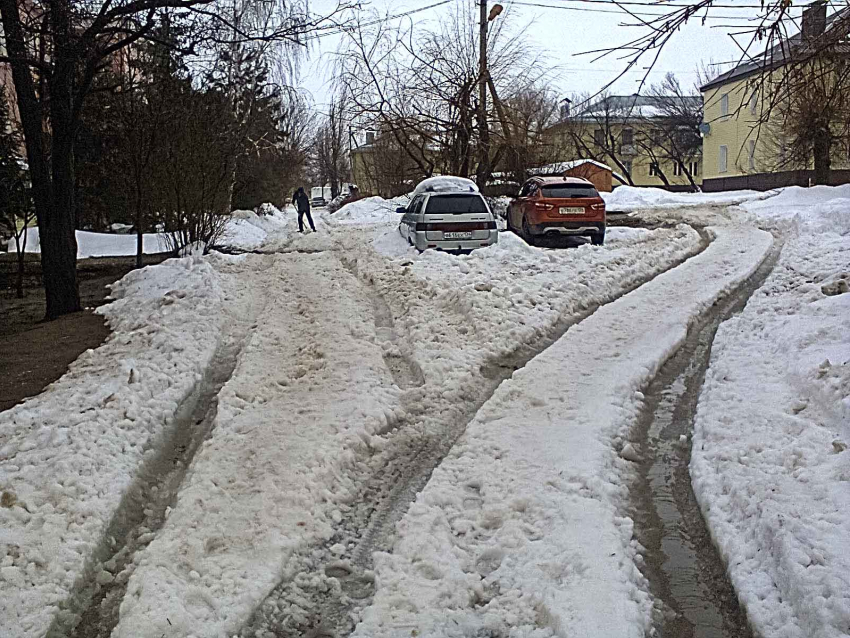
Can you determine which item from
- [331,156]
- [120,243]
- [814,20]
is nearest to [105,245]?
[120,243]

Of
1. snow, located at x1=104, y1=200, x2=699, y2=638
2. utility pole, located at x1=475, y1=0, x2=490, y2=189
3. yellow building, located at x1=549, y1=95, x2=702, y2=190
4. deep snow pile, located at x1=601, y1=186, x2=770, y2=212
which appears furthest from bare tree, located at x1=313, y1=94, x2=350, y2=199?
snow, located at x1=104, y1=200, x2=699, y2=638

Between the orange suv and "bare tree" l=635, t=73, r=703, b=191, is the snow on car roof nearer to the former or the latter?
the orange suv

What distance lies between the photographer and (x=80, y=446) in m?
5.68

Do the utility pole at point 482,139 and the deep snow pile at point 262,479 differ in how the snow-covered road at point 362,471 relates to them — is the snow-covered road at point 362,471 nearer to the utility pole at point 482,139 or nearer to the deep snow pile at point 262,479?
the deep snow pile at point 262,479

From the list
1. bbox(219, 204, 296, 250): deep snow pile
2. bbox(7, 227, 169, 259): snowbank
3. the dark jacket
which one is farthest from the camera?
the dark jacket

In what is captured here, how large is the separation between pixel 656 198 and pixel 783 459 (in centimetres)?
3401

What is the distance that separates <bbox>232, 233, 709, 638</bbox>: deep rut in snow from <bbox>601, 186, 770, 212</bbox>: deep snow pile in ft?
93.8

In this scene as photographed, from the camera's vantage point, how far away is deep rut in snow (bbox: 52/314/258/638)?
3840mm

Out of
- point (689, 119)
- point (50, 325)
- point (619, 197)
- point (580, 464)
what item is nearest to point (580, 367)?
point (580, 464)

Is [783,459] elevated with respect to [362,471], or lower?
elevated

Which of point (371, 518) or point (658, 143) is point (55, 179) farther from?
point (658, 143)

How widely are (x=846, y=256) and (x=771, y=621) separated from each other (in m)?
11.2

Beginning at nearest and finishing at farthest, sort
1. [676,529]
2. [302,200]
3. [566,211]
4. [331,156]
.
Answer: [676,529] → [566,211] → [302,200] → [331,156]

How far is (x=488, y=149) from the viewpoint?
26078 millimetres
